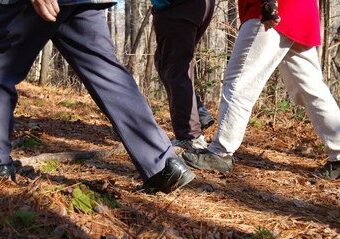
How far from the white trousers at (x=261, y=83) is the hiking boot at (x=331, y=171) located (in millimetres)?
49

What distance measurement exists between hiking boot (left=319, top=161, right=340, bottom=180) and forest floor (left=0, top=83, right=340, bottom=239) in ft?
0.27

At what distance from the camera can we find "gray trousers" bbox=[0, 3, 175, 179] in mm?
2719

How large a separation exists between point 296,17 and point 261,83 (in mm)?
531

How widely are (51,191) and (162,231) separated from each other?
2.06 ft

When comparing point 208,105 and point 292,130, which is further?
point 208,105

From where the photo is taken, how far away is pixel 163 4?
4.03 meters

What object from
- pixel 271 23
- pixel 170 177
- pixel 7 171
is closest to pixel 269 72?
pixel 271 23

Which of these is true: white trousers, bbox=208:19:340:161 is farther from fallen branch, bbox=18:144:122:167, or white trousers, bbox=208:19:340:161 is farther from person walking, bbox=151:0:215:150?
fallen branch, bbox=18:144:122:167

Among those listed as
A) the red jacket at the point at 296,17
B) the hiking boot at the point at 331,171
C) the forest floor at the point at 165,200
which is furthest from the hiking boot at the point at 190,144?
the red jacket at the point at 296,17

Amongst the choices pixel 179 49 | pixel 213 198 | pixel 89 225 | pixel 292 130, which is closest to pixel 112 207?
pixel 89 225

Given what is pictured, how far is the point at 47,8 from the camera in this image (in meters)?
2.54

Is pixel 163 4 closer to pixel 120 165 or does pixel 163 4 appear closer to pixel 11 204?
pixel 120 165

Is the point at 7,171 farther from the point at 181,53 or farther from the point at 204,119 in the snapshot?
the point at 204,119

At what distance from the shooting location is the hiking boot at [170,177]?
2.76m
